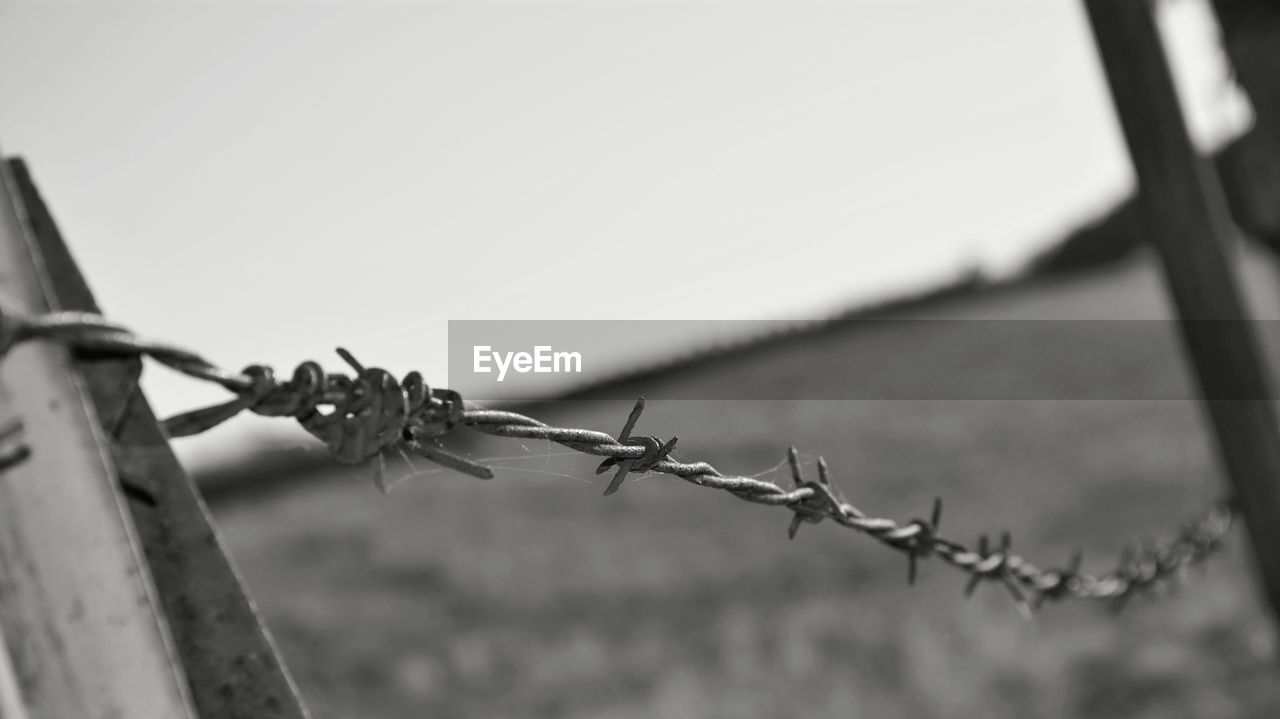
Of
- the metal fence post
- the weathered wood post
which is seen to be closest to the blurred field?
the weathered wood post

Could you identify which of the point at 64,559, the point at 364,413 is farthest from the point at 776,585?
the point at 64,559

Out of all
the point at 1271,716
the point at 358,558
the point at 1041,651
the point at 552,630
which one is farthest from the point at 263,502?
the point at 1271,716

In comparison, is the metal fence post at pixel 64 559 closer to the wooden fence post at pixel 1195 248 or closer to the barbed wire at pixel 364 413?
the barbed wire at pixel 364 413

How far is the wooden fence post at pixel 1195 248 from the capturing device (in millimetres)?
2963

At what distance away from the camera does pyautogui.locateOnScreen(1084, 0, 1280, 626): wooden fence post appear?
9.72 ft

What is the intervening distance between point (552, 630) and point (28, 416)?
43.2 feet

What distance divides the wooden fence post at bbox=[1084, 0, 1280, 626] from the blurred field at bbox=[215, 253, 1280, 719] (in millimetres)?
2501

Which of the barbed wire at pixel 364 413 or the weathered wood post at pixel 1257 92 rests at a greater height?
the weathered wood post at pixel 1257 92

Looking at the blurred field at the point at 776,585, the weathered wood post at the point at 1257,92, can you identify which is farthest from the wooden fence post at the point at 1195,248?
the blurred field at the point at 776,585

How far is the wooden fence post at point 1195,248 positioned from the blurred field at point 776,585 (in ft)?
8.21

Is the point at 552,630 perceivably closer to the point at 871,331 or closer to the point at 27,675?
the point at 27,675

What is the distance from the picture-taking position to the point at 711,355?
28.0 meters

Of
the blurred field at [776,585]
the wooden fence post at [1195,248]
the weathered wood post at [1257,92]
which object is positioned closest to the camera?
the wooden fence post at [1195,248]

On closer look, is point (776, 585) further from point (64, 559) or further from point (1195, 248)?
point (64, 559)
